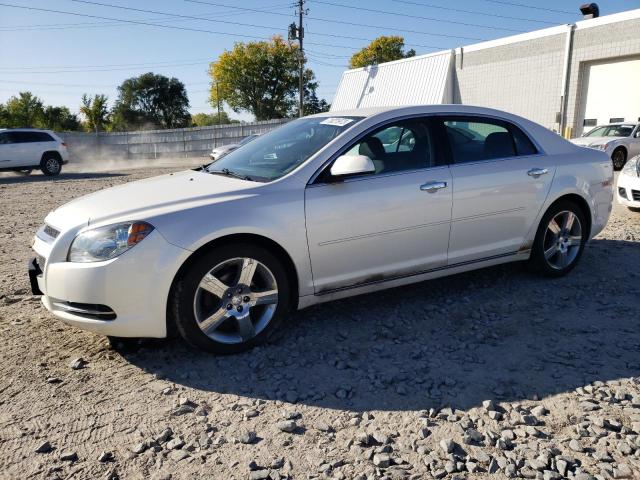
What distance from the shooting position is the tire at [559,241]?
4738 millimetres

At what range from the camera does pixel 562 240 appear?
4.90m

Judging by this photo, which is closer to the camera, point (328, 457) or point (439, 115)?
point (328, 457)

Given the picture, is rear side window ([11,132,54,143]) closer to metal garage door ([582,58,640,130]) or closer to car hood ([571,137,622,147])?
car hood ([571,137,622,147])

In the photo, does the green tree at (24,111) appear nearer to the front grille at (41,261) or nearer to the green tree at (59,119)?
the green tree at (59,119)

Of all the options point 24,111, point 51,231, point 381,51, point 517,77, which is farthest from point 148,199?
point 381,51

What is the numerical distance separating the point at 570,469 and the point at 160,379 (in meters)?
2.26

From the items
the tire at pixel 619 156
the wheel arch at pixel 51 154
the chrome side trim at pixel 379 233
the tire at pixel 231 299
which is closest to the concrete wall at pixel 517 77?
the tire at pixel 619 156

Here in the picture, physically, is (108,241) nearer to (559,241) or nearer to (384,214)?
(384,214)

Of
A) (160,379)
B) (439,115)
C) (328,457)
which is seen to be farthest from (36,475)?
(439,115)

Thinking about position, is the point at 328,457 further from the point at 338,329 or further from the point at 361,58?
the point at 361,58

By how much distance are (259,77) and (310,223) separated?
60.4m

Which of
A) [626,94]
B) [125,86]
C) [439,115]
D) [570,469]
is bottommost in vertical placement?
[570,469]

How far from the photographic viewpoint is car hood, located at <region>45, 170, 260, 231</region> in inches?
131

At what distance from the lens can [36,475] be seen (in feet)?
7.79
